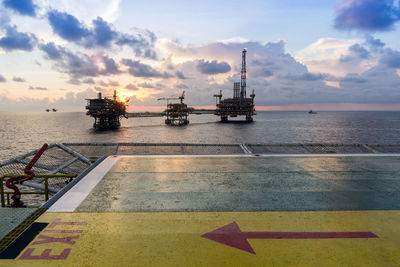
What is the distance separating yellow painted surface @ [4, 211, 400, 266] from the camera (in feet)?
16.1

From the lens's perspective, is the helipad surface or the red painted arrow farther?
the red painted arrow

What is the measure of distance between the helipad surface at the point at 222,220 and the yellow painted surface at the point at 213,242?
23 millimetres

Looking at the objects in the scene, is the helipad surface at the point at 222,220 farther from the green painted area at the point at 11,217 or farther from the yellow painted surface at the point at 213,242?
the green painted area at the point at 11,217

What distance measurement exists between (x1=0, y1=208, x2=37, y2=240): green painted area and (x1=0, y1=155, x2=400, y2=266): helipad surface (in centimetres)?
53

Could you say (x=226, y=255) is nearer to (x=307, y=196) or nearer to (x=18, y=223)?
(x=307, y=196)

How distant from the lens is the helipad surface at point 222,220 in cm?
507

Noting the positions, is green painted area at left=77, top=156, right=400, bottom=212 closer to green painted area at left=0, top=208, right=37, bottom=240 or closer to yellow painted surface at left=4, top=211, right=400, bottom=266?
yellow painted surface at left=4, top=211, right=400, bottom=266

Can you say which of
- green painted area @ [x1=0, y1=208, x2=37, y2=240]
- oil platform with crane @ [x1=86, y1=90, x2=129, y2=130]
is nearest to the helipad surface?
green painted area @ [x1=0, y1=208, x2=37, y2=240]

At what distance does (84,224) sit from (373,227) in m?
8.09

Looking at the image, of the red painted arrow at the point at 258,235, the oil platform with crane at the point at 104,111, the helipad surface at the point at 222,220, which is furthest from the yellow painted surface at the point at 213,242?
the oil platform with crane at the point at 104,111

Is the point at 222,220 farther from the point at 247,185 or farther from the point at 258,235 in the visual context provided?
the point at 247,185

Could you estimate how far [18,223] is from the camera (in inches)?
250

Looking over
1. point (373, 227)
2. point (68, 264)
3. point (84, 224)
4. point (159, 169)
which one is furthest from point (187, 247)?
point (159, 169)

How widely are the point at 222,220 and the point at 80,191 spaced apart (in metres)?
5.78
